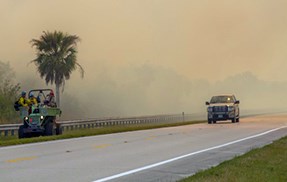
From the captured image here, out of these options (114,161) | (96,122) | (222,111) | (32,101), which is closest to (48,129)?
(32,101)

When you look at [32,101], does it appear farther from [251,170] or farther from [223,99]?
[223,99]

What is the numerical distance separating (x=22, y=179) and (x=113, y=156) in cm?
493

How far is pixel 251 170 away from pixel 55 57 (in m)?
39.8

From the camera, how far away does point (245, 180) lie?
969 cm

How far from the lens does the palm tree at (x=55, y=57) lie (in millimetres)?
49031

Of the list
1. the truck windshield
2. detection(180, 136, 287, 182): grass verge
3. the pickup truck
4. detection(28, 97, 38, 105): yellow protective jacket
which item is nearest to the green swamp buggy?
detection(28, 97, 38, 105): yellow protective jacket

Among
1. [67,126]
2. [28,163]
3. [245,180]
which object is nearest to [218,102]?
[67,126]

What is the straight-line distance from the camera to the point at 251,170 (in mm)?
11164

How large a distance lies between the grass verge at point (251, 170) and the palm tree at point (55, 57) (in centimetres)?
3607

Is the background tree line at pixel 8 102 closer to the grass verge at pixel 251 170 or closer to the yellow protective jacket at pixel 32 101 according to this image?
the yellow protective jacket at pixel 32 101

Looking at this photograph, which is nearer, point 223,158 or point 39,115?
point 223,158

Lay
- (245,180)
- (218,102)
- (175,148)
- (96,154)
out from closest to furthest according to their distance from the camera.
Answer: (245,180)
(96,154)
(175,148)
(218,102)

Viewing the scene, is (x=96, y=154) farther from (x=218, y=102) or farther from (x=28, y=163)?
(x=218, y=102)

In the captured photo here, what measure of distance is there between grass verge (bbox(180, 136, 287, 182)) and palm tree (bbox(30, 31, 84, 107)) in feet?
118
